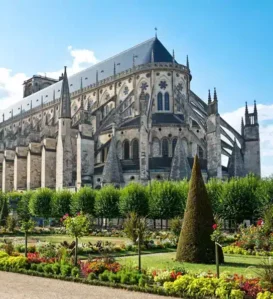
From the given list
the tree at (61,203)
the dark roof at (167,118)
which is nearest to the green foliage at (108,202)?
the tree at (61,203)

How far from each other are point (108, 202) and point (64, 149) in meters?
12.2

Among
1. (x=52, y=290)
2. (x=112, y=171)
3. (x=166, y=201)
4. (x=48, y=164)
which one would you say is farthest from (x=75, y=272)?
(x=48, y=164)

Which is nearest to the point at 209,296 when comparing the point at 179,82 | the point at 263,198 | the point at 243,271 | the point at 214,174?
the point at 243,271

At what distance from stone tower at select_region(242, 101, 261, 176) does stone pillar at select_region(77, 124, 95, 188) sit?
54.4ft

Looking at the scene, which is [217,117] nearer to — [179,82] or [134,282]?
[179,82]

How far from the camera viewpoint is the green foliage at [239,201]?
31688 millimetres

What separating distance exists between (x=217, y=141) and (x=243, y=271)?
28.2 m

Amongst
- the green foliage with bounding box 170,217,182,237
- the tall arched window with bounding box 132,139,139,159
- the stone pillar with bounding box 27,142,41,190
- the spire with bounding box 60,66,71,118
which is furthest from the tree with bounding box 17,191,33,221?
the green foliage with bounding box 170,217,182,237

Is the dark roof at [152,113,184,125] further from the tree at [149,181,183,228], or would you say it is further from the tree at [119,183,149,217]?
the tree at [149,181,183,228]

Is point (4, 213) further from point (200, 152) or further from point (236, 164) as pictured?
point (236, 164)

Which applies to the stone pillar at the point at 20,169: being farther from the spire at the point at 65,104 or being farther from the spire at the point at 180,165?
the spire at the point at 180,165

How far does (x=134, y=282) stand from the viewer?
12.1 m

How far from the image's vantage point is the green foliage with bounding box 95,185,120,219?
3691cm

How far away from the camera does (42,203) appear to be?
41.7 metres
